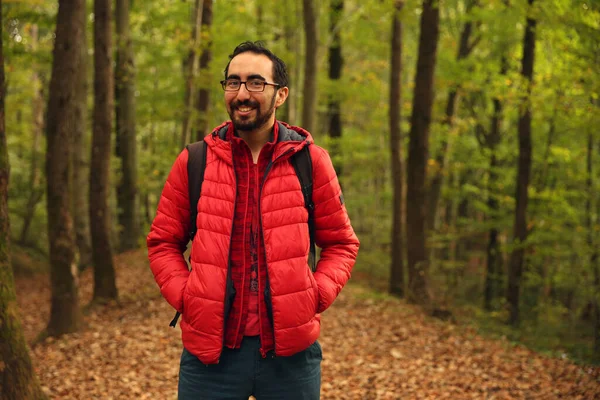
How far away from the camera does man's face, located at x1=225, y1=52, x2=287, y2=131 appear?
104 inches

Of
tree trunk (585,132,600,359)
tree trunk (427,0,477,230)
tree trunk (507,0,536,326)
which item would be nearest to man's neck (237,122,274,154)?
tree trunk (585,132,600,359)

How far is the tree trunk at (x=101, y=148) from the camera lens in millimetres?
9523

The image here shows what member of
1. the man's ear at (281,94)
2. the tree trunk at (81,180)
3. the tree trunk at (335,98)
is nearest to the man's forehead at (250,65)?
the man's ear at (281,94)

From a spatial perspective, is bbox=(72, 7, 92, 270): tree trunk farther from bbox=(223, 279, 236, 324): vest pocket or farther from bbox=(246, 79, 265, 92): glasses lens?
bbox=(223, 279, 236, 324): vest pocket

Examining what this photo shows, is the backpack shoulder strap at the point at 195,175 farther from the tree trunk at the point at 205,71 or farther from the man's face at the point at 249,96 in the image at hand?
the tree trunk at the point at 205,71

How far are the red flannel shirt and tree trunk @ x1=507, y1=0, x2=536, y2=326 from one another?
1075cm

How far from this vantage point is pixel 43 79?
810 inches

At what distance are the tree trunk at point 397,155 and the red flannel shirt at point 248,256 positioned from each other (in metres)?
10.7

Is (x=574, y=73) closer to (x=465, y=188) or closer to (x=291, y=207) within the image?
(x=465, y=188)

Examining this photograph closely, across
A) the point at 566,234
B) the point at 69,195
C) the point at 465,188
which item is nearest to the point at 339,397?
the point at 69,195

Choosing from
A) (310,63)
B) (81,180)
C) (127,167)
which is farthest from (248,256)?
(127,167)

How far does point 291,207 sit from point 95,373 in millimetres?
5199

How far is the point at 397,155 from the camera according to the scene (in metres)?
13.3

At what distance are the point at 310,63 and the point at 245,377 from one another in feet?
34.8
